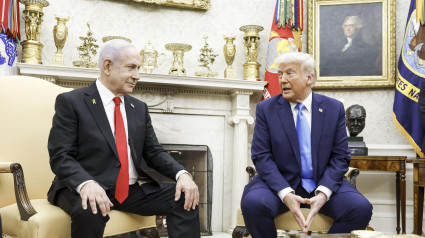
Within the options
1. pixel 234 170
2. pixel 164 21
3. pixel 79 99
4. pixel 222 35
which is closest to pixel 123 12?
pixel 164 21

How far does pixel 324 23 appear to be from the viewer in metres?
4.89

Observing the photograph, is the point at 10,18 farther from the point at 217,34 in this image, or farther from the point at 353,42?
the point at 353,42

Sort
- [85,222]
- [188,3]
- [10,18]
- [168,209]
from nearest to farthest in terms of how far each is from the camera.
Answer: [85,222] < [168,209] < [10,18] < [188,3]

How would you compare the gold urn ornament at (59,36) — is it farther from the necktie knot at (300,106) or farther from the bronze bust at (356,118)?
the bronze bust at (356,118)

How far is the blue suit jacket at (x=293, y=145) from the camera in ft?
8.36

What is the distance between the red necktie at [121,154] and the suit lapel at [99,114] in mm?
47

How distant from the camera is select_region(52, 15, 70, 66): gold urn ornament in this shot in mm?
3898

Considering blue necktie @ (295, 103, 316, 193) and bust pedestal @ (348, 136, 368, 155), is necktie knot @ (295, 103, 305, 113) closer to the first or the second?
blue necktie @ (295, 103, 316, 193)

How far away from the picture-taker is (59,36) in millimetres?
3900

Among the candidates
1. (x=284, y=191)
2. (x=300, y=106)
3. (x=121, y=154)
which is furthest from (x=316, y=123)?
(x=121, y=154)

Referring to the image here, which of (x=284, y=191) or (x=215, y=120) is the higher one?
(x=215, y=120)

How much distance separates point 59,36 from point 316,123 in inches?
99.8

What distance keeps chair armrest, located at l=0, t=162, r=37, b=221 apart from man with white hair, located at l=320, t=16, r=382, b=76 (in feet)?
11.7

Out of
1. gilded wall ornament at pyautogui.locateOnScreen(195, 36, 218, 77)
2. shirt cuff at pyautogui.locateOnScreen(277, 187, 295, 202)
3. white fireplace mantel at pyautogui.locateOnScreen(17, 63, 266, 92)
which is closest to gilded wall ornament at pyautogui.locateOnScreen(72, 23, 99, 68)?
white fireplace mantel at pyautogui.locateOnScreen(17, 63, 266, 92)
